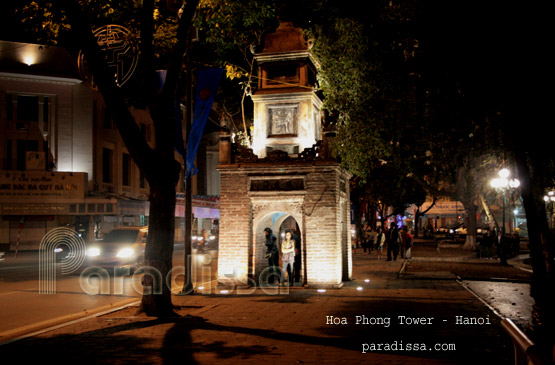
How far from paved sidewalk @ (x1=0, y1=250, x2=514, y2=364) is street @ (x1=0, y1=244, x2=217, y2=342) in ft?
4.23

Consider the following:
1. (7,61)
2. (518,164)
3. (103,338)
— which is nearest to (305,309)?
(103,338)

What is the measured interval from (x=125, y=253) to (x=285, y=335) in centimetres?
1242

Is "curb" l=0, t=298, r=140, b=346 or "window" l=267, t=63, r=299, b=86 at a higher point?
"window" l=267, t=63, r=299, b=86

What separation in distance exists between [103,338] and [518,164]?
9.80m

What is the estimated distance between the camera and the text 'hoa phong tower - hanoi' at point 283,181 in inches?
611

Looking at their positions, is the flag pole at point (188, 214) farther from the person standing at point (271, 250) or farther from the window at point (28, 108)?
the window at point (28, 108)

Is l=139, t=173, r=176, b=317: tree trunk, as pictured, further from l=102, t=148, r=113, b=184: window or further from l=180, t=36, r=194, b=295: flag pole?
l=102, t=148, r=113, b=184: window

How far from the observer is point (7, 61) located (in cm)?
3294

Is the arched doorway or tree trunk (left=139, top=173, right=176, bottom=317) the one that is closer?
tree trunk (left=139, top=173, right=176, bottom=317)

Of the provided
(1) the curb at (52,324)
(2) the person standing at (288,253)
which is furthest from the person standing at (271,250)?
(1) the curb at (52,324)

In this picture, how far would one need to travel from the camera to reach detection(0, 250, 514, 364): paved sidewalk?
762 centimetres

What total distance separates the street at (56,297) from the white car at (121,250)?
1.93 feet

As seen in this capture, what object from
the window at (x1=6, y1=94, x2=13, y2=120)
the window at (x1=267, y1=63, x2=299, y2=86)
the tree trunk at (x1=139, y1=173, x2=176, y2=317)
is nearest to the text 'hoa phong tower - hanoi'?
the window at (x1=267, y1=63, x2=299, y2=86)

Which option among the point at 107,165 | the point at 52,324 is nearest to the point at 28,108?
the point at 107,165
